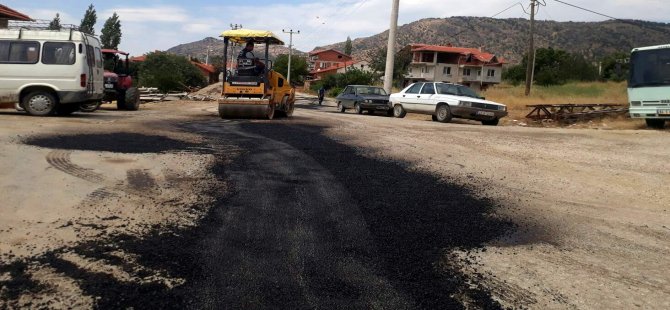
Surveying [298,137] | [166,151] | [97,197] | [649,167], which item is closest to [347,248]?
[97,197]

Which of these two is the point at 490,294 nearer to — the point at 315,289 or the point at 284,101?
the point at 315,289

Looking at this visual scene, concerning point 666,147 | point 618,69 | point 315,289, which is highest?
point 618,69

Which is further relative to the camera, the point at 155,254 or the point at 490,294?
the point at 155,254

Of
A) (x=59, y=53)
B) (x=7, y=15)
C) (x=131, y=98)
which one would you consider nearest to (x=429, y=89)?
(x=131, y=98)

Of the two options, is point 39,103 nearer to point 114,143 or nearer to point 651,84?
point 114,143

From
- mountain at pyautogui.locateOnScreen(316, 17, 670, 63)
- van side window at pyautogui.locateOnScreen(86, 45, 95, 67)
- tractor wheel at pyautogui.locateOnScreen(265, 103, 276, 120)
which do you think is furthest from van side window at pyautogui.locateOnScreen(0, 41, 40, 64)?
mountain at pyautogui.locateOnScreen(316, 17, 670, 63)

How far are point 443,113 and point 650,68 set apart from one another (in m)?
5.99

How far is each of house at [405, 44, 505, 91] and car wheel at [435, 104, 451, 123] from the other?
71897mm

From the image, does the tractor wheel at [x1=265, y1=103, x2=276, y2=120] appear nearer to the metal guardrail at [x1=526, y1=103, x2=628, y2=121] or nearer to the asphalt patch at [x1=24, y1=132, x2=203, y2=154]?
the asphalt patch at [x1=24, y1=132, x2=203, y2=154]

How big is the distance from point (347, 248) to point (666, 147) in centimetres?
906

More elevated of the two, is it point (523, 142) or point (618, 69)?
point (618, 69)

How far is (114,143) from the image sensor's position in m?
9.61

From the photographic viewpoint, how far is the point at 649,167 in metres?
8.66

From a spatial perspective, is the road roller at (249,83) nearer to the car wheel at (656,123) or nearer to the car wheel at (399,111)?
the car wheel at (399,111)
